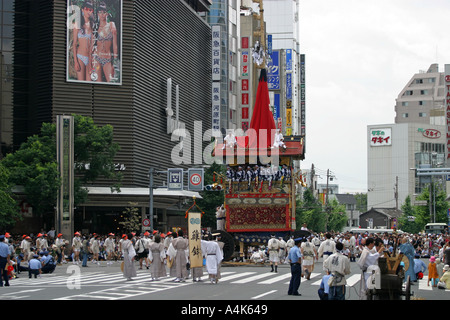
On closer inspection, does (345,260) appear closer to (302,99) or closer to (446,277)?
(446,277)

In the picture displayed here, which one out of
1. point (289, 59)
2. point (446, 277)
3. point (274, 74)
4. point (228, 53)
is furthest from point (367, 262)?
point (289, 59)

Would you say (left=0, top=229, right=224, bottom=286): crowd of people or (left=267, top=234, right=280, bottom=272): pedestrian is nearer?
(left=0, top=229, right=224, bottom=286): crowd of people

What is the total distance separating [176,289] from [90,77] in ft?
100.0

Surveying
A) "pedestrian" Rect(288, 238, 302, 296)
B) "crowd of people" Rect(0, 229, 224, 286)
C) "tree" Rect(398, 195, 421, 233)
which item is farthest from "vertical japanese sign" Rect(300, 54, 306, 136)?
"pedestrian" Rect(288, 238, 302, 296)

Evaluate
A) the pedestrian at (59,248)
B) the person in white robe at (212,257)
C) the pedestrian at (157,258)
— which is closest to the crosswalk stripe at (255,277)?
the person in white robe at (212,257)

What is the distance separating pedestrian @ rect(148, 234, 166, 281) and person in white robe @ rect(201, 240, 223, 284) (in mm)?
2136

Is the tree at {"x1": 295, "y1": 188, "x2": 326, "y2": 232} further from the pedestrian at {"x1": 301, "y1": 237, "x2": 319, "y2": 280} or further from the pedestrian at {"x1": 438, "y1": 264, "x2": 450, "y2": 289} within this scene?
the pedestrian at {"x1": 438, "y1": 264, "x2": 450, "y2": 289}

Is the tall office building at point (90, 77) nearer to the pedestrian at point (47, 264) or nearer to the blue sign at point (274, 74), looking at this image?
the pedestrian at point (47, 264)

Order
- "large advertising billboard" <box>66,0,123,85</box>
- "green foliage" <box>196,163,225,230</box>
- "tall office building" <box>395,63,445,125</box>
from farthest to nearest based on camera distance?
"tall office building" <box>395,63,445,125</box> → "green foliage" <box>196,163,225,230</box> → "large advertising billboard" <box>66,0,123,85</box>

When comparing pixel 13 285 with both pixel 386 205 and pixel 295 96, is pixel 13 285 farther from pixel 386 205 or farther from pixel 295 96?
pixel 386 205

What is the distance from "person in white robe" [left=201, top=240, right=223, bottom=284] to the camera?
22178 mm

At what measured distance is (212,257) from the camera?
22375mm

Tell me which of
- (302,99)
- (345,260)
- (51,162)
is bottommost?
(345,260)
